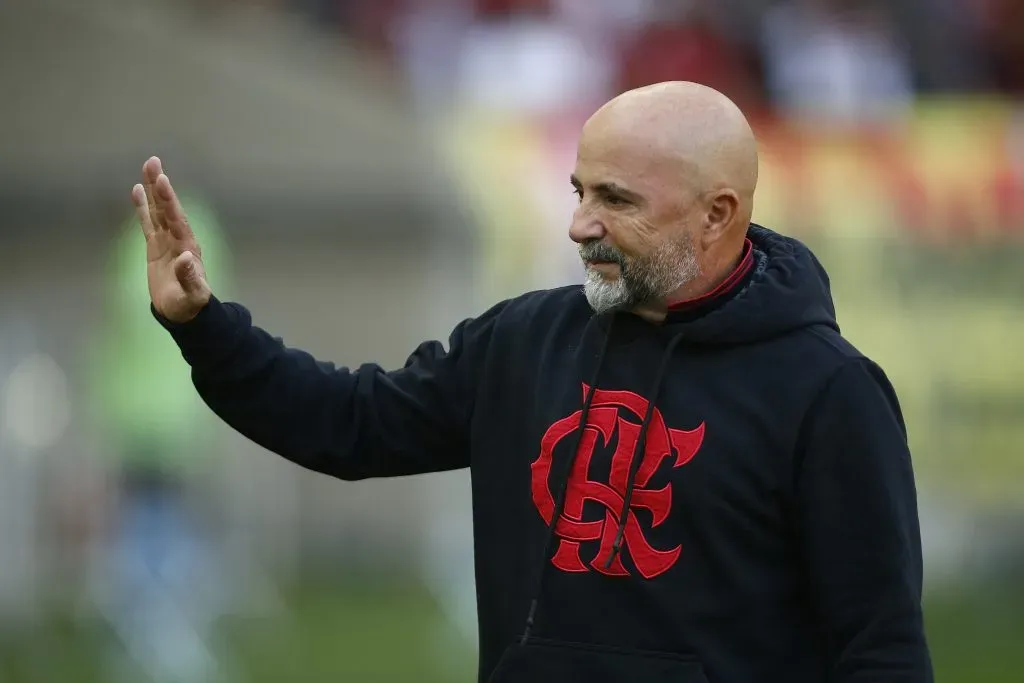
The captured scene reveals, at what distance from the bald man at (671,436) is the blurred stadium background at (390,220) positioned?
8056 mm

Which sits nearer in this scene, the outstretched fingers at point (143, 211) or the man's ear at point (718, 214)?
the man's ear at point (718, 214)

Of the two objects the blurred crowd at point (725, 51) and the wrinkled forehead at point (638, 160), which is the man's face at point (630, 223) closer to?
the wrinkled forehead at point (638, 160)

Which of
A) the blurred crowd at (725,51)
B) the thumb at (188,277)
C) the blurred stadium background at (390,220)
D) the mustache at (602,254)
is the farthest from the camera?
the blurred crowd at (725,51)

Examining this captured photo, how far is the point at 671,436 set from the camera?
284cm

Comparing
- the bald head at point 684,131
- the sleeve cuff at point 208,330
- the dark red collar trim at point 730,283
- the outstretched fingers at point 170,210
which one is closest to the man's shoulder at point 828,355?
the dark red collar trim at point 730,283

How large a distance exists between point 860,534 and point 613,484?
1.28 feet

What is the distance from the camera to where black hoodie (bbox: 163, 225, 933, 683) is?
2.74 metres

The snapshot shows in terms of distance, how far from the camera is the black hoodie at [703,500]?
274cm

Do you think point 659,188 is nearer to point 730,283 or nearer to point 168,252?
point 730,283

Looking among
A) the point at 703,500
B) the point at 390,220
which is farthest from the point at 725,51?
the point at 703,500

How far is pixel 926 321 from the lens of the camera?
42.9ft

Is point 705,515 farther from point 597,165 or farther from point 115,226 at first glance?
point 115,226

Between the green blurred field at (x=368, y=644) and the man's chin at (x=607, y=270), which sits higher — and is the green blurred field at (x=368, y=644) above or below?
below

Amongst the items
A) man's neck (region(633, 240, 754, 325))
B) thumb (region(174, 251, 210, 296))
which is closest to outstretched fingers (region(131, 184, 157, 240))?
thumb (region(174, 251, 210, 296))
